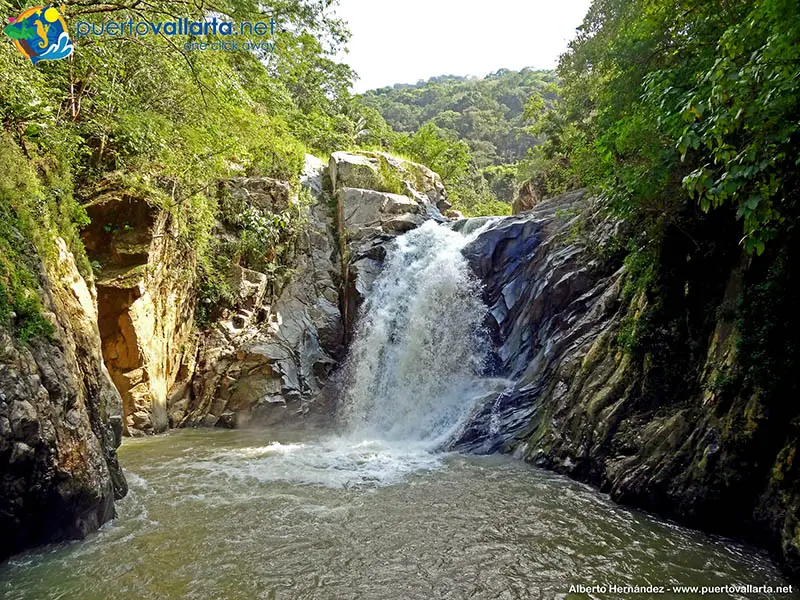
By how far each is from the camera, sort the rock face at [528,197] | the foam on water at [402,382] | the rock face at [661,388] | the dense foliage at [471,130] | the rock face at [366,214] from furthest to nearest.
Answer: the dense foliage at [471,130] → the rock face at [528,197] → the rock face at [366,214] → the foam on water at [402,382] → the rock face at [661,388]

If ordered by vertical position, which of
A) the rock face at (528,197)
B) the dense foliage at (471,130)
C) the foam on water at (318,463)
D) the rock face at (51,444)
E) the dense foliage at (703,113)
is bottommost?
the foam on water at (318,463)

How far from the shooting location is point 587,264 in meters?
10.7

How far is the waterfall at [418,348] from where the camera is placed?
38.9ft

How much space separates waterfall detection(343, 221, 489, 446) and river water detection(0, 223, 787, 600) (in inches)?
63.3

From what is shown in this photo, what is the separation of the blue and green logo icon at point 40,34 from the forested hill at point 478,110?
4294 centimetres

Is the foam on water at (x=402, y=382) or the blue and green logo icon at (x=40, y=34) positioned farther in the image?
the foam on water at (x=402, y=382)

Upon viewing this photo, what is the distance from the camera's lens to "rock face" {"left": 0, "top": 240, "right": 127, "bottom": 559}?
432cm

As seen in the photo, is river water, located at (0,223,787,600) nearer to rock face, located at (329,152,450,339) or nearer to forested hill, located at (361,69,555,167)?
rock face, located at (329,152,450,339)

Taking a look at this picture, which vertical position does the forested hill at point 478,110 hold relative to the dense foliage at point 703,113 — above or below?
above

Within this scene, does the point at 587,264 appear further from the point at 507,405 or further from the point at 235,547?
the point at 235,547

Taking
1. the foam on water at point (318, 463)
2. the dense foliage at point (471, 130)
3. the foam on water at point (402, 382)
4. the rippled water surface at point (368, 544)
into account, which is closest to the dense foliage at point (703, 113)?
the rippled water surface at point (368, 544)

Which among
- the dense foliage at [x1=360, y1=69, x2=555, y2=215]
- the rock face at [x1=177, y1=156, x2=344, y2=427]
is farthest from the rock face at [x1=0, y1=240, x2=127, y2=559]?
the dense foliage at [x1=360, y1=69, x2=555, y2=215]

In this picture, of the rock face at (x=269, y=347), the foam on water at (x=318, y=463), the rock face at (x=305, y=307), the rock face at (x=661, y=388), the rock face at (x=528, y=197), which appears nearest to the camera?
the rock face at (x=661, y=388)

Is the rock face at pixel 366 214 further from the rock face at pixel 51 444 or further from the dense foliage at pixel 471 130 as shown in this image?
the rock face at pixel 51 444
